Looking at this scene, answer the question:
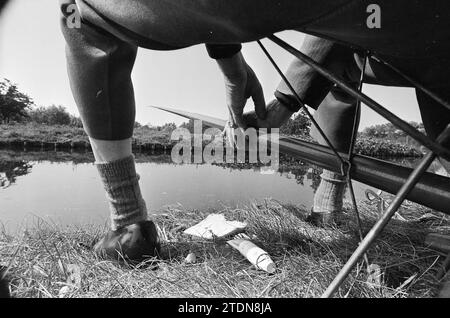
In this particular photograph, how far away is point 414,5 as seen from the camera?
1.65 ft

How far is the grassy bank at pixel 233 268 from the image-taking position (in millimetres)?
827

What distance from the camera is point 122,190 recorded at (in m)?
1.11

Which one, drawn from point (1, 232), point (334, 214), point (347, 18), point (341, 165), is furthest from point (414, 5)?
point (1, 232)

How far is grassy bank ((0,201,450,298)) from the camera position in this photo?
0.83m

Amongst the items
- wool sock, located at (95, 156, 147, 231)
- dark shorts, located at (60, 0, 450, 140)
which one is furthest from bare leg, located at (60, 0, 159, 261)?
dark shorts, located at (60, 0, 450, 140)

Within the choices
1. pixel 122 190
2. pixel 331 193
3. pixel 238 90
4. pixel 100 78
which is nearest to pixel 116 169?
pixel 122 190

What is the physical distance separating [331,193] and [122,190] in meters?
1.14

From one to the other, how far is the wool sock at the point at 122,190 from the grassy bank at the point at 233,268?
0.17 m

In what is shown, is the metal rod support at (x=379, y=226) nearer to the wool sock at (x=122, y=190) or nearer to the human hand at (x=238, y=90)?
the human hand at (x=238, y=90)

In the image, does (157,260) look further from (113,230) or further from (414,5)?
(414,5)

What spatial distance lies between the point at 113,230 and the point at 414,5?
3.47 feet

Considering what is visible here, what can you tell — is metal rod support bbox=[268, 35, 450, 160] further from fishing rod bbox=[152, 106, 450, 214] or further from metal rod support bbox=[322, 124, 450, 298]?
fishing rod bbox=[152, 106, 450, 214]

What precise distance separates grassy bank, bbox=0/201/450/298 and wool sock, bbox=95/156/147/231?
0.17 m

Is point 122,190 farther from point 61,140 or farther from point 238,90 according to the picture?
point 61,140
